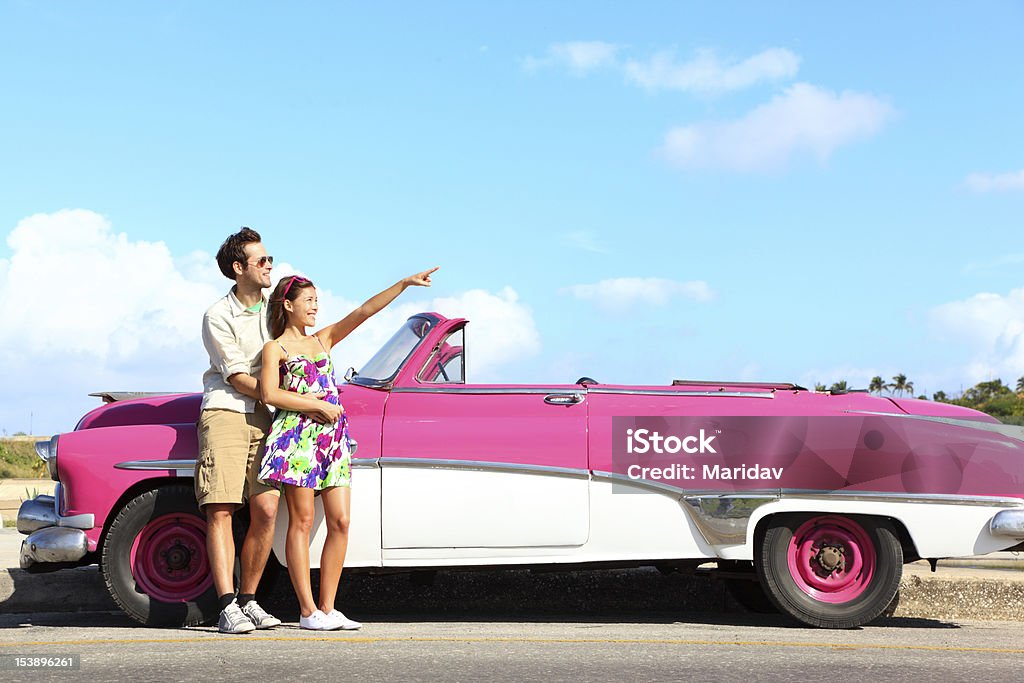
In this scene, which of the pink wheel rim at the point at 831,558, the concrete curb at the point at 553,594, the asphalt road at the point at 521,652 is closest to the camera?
the asphalt road at the point at 521,652

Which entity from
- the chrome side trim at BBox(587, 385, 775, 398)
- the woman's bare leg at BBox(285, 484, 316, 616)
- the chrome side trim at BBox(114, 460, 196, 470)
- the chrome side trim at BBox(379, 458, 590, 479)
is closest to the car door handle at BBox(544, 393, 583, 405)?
the chrome side trim at BBox(587, 385, 775, 398)

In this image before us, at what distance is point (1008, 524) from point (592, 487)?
2441mm

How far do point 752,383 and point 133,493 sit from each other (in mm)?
3757

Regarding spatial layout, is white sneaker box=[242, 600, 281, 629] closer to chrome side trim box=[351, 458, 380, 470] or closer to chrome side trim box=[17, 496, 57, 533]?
chrome side trim box=[351, 458, 380, 470]

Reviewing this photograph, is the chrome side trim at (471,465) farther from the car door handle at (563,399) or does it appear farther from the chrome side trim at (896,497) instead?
the chrome side trim at (896,497)

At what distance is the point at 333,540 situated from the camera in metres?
6.32

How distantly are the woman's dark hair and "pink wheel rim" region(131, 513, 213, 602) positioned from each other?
1.18 meters

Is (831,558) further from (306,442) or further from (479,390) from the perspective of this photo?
(306,442)

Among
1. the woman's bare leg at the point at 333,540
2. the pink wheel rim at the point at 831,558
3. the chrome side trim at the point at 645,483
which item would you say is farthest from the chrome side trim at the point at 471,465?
the pink wheel rim at the point at 831,558

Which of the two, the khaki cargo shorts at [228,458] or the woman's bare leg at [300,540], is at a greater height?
the khaki cargo shorts at [228,458]

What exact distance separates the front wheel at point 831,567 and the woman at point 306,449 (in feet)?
8.07

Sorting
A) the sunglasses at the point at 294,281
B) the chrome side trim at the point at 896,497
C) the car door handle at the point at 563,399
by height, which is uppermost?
the sunglasses at the point at 294,281

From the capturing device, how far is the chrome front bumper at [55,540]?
650cm

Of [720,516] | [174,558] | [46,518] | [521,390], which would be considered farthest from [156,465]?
[720,516]
